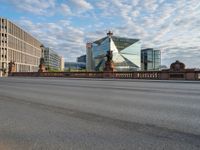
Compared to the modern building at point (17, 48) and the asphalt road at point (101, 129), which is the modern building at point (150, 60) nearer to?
the modern building at point (17, 48)

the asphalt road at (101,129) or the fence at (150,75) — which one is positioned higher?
the fence at (150,75)

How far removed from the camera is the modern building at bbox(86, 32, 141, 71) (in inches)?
4505

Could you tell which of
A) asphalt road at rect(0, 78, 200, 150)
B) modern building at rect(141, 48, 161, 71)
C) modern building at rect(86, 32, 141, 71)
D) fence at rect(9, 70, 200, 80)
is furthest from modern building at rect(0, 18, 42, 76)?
asphalt road at rect(0, 78, 200, 150)

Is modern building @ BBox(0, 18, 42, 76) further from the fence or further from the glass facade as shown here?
the fence

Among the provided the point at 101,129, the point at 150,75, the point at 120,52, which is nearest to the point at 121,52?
the point at 120,52

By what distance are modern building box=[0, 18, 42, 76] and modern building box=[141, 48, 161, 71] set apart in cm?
6492

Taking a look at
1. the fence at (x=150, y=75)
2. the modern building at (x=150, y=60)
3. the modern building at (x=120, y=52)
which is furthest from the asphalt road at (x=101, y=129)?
the modern building at (x=150, y=60)

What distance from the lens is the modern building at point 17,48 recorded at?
111m

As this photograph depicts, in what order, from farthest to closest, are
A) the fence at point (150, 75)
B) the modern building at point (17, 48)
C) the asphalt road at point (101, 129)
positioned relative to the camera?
the modern building at point (17, 48)
the fence at point (150, 75)
the asphalt road at point (101, 129)

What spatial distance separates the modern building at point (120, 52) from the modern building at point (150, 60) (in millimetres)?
4251

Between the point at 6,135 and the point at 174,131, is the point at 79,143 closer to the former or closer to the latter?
the point at 6,135

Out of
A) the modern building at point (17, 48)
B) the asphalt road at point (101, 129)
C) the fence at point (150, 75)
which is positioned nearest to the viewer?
the asphalt road at point (101, 129)

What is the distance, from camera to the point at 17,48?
412ft

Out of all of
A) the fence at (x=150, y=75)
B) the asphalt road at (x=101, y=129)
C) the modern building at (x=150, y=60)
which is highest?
the modern building at (x=150, y=60)
